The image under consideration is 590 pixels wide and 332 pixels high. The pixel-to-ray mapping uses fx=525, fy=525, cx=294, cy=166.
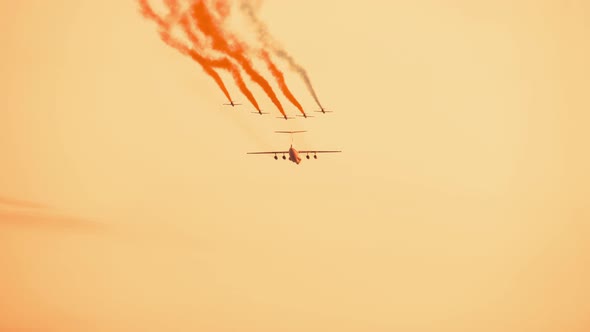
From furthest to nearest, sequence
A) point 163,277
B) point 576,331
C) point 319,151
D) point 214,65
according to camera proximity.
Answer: point 576,331, point 163,277, point 319,151, point 214,65

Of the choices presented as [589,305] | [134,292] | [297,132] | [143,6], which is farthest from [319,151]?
[589,305]

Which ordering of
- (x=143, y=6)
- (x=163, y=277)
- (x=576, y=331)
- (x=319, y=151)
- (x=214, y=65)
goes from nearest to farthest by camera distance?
(x=143, y=6)
(x=214, y=65)
(x=319, y=151)
(x=163, y=277)
(x=576, y=331)

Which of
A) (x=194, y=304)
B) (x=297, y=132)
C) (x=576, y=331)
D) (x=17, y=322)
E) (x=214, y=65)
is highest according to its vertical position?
(x=297, y=132)

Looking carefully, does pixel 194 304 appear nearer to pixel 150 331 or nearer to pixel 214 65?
pixel 150 331

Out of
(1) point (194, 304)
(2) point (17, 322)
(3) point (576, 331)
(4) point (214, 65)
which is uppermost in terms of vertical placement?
(4) point (214, 65)

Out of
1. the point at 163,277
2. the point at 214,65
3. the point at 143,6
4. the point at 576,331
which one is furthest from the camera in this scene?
the point at 576,331

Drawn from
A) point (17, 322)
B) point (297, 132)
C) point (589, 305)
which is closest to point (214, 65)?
point (297, 132)

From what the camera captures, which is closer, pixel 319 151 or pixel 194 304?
pixel 319 151

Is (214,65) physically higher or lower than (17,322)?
higher

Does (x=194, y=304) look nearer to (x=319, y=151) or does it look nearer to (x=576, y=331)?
(x=319, y=151)
